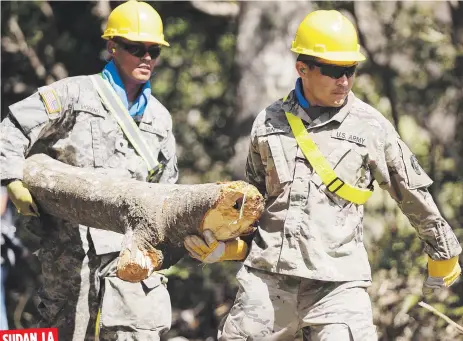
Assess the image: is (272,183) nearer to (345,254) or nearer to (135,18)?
(345,254)

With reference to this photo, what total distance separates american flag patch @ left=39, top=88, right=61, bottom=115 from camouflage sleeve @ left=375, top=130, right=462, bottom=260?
1989 mm

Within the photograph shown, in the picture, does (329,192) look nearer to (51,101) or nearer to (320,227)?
(320,227)

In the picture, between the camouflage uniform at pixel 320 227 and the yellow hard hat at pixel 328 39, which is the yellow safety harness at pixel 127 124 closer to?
the camouflage uniform at pixel 320 227

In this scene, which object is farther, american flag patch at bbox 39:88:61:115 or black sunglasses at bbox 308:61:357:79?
american flag patch at bbox 39:88:61:115

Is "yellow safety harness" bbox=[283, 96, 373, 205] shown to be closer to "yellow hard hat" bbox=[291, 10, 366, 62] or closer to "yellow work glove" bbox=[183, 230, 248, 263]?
"yellow hard hat" bbox=[291, 10, 366, 62]

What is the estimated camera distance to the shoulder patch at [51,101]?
605cm

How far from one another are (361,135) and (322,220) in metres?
0.46

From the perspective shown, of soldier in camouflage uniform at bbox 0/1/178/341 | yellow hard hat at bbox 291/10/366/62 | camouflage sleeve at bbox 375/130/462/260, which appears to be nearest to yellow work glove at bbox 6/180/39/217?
soldier in camouflage uniform at bbox 0/1/178/341

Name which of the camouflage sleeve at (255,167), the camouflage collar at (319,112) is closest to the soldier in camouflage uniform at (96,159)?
the camouflage sleeve at (255,167)

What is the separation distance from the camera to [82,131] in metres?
6.12

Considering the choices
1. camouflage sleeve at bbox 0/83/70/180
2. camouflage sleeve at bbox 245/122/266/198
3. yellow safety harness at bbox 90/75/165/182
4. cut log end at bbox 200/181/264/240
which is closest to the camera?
cut log end at bbox 200/181/264/240

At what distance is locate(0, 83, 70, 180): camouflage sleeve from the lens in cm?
600

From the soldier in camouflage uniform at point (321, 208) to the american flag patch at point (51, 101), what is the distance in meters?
1.42

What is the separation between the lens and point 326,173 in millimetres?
5051
